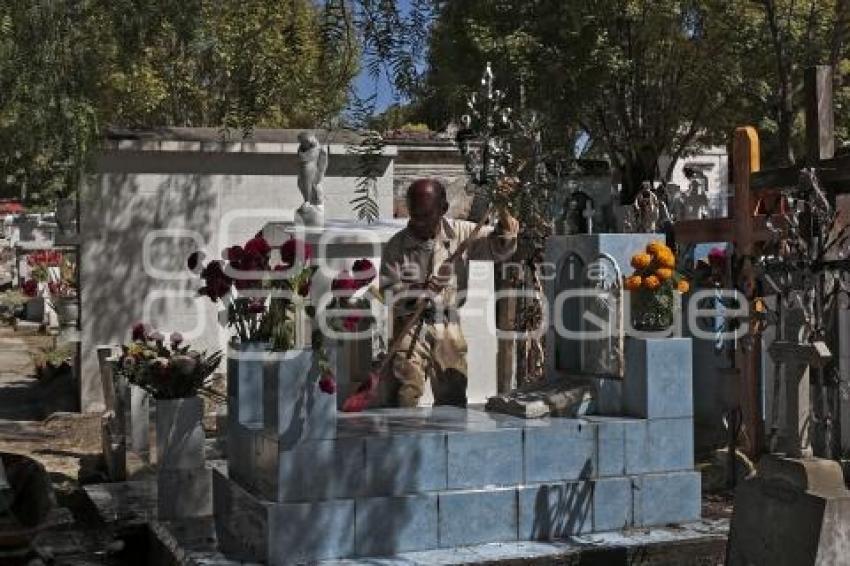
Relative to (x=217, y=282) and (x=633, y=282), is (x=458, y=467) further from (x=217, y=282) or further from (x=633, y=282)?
(x=217, y=282)

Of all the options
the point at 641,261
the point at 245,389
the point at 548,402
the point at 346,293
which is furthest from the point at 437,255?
the point at 245,389

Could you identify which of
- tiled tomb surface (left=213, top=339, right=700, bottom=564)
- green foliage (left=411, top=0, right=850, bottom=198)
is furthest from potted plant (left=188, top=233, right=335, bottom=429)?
green foliage (left=411, top=0, right=850, bottom=198)

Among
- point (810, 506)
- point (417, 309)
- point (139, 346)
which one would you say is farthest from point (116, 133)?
point (810, 506)

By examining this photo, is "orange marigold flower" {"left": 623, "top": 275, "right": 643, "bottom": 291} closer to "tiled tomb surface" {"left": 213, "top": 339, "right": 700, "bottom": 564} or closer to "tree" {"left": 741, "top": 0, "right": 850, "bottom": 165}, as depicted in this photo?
"tiled tomb surface" {"left": 213, "top": 339, "right": 700, "bottom": 564}

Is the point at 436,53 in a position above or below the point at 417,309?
above

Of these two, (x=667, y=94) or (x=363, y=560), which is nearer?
(x=363, y=560)

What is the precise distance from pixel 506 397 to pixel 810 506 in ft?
8.25

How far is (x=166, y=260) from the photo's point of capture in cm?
1376

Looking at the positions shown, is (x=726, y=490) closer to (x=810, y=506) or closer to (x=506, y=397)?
(x=506, y=397)

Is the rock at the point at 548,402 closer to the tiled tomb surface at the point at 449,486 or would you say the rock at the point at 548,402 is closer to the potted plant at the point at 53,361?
the tiled tomb surface at the point at 449,486

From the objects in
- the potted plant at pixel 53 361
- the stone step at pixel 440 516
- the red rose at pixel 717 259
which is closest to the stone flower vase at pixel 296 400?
the stone step at pixel 440 516

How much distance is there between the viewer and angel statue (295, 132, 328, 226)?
11.1 m

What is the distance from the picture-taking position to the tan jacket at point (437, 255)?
281 inches

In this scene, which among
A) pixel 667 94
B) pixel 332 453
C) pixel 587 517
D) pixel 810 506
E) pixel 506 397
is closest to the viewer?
pixel 810 506
